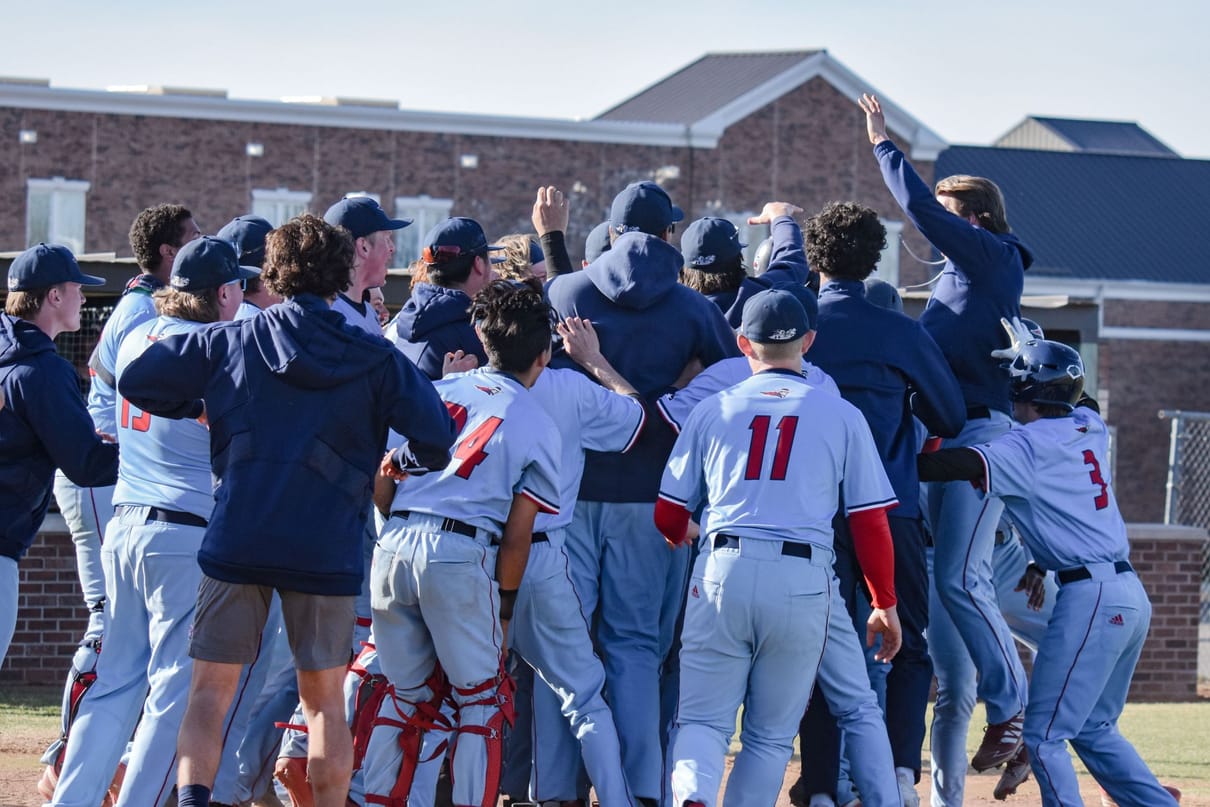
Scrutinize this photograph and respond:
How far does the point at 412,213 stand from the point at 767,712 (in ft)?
98.6

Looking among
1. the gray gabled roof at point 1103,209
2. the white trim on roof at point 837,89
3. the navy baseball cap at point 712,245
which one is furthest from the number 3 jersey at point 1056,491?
the gray gabled roof at point 1103,209

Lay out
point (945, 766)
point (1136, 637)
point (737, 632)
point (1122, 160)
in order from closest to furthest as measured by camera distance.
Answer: point (737, 632) < point (1136, 637) < point (945, 766) < point (1122, 160)

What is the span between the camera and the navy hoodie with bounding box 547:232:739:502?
6477 millimetres

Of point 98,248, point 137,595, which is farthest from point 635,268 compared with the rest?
point 98,248

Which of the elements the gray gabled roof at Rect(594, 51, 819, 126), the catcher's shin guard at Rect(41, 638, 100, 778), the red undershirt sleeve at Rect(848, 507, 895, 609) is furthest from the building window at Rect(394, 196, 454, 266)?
the red undershirt sleeve at Rect(848, 507, 895, 609)

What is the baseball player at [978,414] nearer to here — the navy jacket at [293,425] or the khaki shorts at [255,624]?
the navy jacket at [293,425]

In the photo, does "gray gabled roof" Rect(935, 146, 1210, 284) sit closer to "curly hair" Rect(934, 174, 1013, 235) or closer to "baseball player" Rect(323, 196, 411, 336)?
"curly hair" Rect(934, 174, 1013, 235)

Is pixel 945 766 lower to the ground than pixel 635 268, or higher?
lower

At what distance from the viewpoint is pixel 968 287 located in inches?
273

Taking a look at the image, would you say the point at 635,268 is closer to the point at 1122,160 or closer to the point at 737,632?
the point at 737,632

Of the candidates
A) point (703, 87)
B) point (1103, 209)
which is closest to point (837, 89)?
point (703, 87)

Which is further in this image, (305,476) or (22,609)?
(22,609)

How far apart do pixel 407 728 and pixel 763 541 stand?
144 cm

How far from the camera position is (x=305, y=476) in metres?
5.23
